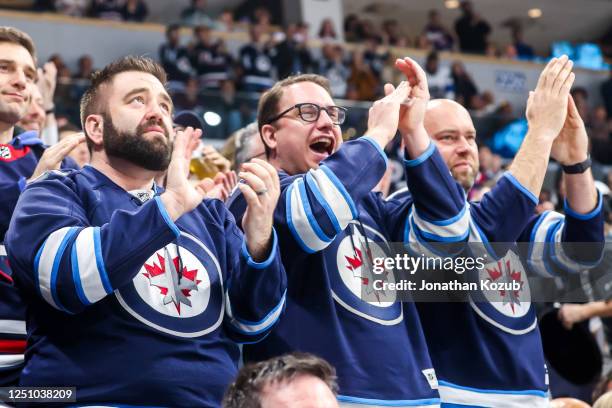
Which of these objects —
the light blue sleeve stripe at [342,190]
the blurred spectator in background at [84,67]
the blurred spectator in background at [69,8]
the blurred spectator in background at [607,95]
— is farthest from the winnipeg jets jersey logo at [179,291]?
the blurred spectator in background at [607,95]

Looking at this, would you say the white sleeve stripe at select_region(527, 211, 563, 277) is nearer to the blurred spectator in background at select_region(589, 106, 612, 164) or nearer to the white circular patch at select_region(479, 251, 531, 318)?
the white circular patch at select_region(479, 251, 531, 318)

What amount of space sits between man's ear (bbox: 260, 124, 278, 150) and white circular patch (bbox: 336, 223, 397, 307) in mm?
435

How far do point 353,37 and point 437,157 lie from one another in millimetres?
11547

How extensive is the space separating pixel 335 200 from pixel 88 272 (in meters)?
0.67

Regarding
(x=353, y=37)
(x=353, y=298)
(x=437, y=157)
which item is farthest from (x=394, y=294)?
(x=353, y=37)

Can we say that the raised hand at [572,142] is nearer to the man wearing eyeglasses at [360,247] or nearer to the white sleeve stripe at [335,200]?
the man wearing eyeglasses at [360,247]

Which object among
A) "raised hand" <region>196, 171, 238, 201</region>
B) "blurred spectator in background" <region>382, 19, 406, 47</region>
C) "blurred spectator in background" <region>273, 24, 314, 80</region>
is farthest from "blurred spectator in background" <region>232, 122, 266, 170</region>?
"blurred spectator in background" <region>382, 19, 406, 47</region>

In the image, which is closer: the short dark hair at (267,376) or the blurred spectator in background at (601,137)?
the short dark hair at (267,376)

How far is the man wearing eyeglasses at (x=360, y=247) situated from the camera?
→ 2.52 metres

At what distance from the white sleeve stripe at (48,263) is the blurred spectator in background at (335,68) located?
9.56 metres

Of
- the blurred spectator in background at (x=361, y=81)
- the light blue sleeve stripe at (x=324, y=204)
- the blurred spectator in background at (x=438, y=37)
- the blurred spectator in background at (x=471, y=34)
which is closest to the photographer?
the light blue sleeve stripe at (x=324, y=204)

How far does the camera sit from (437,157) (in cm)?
275

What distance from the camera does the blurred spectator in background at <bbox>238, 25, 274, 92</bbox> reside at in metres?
11.0

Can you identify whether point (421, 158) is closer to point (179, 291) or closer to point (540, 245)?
point (540, 245)
